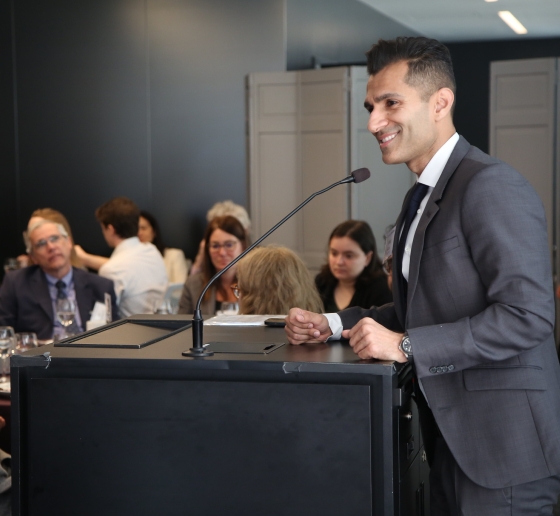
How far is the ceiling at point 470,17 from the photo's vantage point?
8.23 m

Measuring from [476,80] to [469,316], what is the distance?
1018cm

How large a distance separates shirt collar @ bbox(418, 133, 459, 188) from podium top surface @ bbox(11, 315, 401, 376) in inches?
15.7

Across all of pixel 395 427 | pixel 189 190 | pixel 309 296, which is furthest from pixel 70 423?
pixel 189 190

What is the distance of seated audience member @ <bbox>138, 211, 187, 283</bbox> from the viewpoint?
6.43 m

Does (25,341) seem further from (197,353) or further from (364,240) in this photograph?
(197,353)

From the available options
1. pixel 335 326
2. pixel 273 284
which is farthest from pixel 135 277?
pixel 335 326

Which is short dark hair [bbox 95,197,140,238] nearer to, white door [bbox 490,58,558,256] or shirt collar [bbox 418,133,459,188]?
white door [bbox 490,58,558,256]

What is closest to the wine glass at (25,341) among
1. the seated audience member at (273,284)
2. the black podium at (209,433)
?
the seated audience member at (273,284)

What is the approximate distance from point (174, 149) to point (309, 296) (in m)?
3.90

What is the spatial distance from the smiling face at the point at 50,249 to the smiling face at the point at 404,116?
2981mm

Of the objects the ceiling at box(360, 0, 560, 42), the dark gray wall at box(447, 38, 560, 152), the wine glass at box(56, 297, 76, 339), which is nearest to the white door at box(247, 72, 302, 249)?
the ceiling at box(360, 0, 560, 42)

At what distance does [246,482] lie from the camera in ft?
4.74

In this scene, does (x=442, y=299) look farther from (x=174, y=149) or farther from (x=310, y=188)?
(x=174, y=149)

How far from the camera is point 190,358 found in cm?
146
